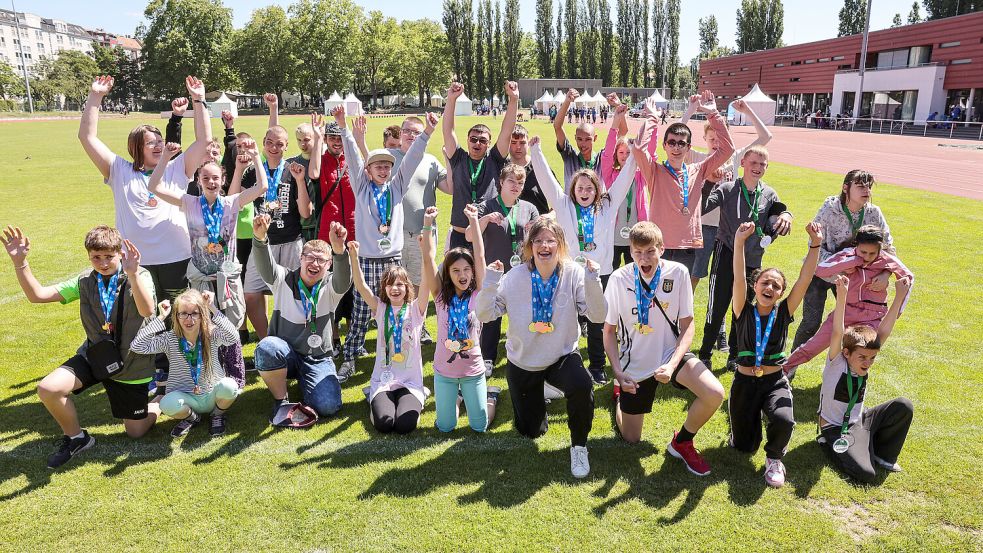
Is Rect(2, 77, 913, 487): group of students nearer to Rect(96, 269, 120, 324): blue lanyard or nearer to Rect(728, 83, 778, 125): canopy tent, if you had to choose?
Rect(96, 269, 120, 324): blue lanyard

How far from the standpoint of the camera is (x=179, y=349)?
14.7 ft

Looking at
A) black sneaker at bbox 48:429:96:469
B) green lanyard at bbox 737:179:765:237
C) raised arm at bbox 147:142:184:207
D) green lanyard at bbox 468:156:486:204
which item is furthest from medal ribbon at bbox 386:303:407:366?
green lanyard at bbox 737:179:765:237

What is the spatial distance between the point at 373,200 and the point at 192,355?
205 cm

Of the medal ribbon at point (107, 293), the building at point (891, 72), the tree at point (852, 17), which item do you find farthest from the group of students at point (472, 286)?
the tree at point (852, 17)

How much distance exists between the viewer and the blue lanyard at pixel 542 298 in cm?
415

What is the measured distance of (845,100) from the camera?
164 ft

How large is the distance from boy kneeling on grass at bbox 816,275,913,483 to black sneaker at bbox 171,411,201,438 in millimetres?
4760

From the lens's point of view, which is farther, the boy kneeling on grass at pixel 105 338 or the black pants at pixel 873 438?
the boy kneeling on grass at pixel 105 338

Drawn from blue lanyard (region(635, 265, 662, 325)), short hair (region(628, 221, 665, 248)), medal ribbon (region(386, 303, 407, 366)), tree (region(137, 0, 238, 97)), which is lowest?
medal ribbon (region(386, 303, 407, 366))

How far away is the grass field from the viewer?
11.2 ft

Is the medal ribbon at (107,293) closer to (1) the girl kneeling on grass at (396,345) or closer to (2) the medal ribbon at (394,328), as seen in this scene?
(1) the girl kneeling on grass at (396,345)

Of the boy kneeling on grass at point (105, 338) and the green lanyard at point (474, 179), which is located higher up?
the green lanyard at point (474, 179)

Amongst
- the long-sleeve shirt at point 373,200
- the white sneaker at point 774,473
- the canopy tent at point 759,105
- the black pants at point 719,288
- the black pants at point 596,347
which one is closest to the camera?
the white sneaker at point 774,473

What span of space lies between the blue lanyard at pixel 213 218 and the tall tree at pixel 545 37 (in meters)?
94.6
